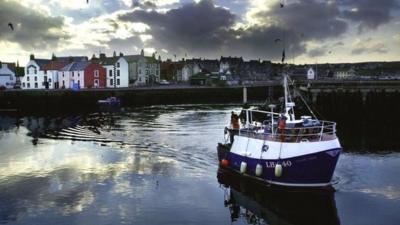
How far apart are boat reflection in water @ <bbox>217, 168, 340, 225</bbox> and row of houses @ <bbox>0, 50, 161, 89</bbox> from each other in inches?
3216

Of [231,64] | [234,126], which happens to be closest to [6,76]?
[231,64]

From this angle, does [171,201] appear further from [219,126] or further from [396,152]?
[219,126]

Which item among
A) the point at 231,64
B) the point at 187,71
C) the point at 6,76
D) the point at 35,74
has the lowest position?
the point at 6,76

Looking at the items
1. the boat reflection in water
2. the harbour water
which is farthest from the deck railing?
the harbour water

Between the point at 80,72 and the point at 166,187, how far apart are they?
82821 millimetres

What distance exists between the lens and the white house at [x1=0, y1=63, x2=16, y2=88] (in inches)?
4245

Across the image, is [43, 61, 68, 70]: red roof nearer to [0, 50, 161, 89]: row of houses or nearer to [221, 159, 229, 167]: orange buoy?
[0, 50, 161, 89]: row of houses

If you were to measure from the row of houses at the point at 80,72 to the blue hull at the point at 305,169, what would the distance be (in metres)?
81.9

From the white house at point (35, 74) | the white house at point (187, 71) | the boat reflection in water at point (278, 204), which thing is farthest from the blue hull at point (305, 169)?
the white house at point (187, 71)

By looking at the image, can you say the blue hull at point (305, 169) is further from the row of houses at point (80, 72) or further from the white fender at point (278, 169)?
the row of houses at point (80, 72)

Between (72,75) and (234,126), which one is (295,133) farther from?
(72,75)

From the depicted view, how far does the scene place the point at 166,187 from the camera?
21531 millimetres

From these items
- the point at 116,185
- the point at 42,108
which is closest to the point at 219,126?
the point at 116,185

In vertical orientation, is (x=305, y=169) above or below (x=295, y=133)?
below
